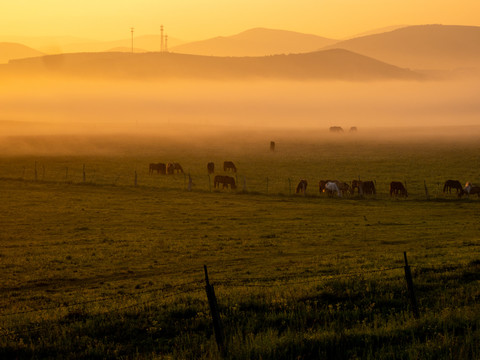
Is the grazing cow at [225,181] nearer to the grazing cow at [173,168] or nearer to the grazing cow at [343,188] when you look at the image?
the grazing cow at [343,188]

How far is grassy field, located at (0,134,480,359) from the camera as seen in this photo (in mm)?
10891

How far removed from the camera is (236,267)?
21625 millimetres

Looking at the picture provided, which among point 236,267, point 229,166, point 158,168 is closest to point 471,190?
point 229,166

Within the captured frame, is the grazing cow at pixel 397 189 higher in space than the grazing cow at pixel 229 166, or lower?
lower

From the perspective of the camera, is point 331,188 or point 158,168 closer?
point 331,188

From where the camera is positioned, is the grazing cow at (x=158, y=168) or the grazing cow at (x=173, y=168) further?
the grazing cow at (x=158, y=168)

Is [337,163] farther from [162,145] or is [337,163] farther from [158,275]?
[158,275]

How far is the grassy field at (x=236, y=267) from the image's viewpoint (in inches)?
429

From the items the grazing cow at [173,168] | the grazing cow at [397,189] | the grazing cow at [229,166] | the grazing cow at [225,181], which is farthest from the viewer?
the grazing cow at [229,166]

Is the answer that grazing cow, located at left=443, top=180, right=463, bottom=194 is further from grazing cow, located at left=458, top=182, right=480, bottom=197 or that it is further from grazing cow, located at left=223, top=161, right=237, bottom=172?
grazing cow, located at left=223, top=161, right=237, bottom=172

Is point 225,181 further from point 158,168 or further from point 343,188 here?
point 158,168

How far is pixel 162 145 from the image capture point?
94.9 meters

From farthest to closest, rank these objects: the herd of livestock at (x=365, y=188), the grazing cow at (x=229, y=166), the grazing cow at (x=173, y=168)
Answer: the grazing cow at (x=229, y=166) → the grazing cow at (x=173, y=168) → the herd of livestock at (x=365, y=188)

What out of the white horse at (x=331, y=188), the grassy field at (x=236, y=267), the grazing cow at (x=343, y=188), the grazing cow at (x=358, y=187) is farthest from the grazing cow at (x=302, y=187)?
the grazing cow at (x=358, y=187)
